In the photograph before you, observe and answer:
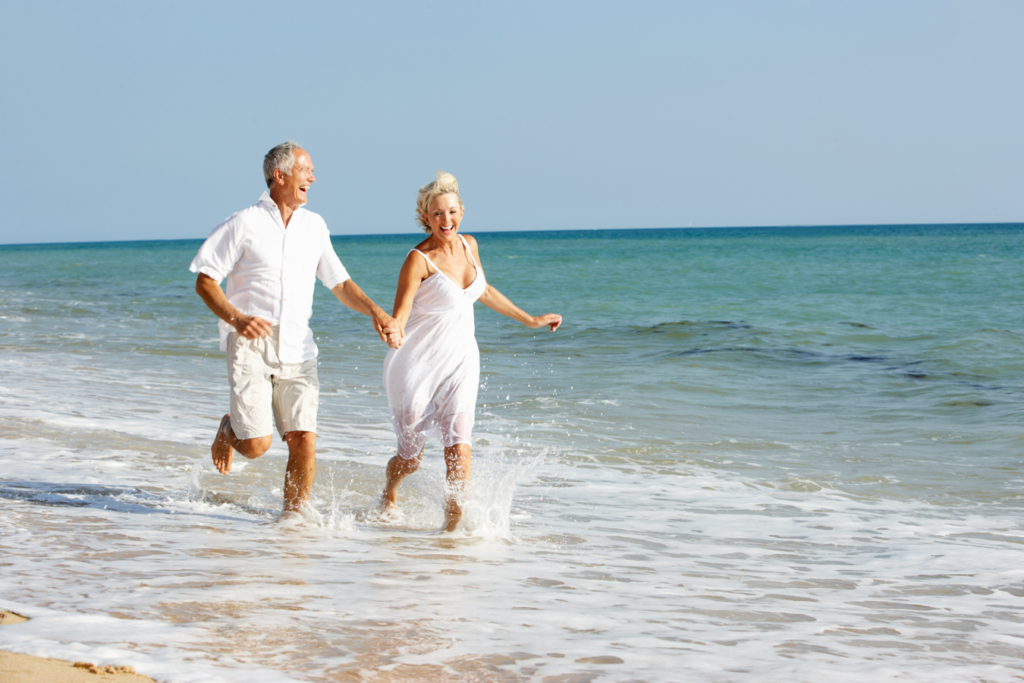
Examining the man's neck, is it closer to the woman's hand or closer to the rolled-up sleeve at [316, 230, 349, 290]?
the rolled-up sleeve at [316, 230, 349, 290]

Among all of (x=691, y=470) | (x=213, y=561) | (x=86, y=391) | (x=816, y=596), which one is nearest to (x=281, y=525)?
(x=213, y=561)

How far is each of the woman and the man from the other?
0.80 ft

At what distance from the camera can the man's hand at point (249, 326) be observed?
4.11 m

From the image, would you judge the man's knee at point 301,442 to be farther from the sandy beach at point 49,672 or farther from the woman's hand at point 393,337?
the sandy beach at point 49,672

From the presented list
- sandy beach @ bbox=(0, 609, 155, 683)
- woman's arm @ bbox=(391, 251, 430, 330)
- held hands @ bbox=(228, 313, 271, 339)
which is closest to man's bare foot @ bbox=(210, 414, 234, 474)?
held hands @ bbox=(228, 313, 271, 339)

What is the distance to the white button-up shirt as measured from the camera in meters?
Answer: 4.18

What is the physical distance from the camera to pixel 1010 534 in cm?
494

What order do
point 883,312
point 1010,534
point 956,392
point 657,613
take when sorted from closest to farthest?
point 657,613 < point 1010,534 < point 956,392 < point 883,312

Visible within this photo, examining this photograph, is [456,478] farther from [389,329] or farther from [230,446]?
[230,446]

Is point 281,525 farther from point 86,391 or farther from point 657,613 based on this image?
point 86,391

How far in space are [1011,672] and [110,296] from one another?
26.2m

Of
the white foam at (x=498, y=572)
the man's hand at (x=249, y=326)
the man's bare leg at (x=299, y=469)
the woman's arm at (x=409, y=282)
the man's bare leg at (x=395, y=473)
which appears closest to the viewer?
the white foam at (x=498, y=572)

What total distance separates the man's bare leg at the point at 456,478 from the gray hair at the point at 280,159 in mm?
1573

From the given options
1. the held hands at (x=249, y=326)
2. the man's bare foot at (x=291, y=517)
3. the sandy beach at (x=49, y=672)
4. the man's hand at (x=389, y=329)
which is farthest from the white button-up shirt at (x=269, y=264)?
the sandy beach at (x=49, y=672)
